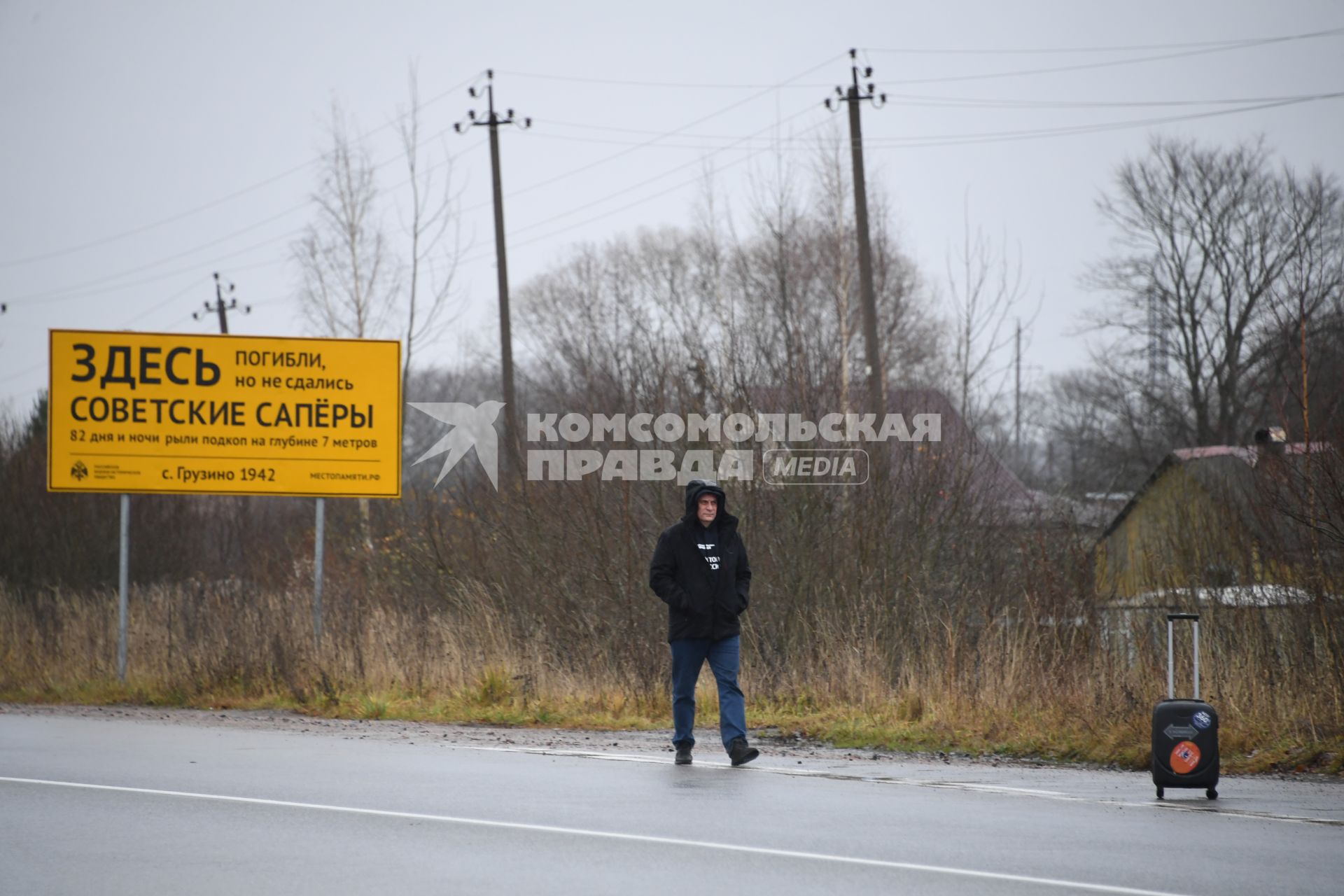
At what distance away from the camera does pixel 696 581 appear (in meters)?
11.2

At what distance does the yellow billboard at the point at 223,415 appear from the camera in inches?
766

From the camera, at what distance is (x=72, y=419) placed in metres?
19.5

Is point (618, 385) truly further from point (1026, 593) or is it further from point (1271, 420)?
point (1271, 420)

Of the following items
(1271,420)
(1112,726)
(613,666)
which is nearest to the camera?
(1112,726)

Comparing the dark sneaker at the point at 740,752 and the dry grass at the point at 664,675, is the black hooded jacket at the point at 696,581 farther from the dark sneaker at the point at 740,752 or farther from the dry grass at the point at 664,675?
the dry grass at the point at 664,675

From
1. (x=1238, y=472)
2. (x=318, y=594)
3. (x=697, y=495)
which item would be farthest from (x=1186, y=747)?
(x=318, y=594)

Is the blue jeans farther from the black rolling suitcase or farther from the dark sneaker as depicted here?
the black rolling suitcase

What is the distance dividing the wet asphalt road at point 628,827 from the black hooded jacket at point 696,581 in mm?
1068

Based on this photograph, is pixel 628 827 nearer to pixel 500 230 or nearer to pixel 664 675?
pixel 664 675

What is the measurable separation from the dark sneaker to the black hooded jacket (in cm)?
82

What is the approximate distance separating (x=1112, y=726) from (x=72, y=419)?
550 inches

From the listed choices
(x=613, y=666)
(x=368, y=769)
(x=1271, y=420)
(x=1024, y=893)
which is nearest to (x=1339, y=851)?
(x=1024, y=893)

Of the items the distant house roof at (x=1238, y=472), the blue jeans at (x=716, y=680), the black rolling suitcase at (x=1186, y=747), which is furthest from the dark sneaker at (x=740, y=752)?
the distant house roof at (x=1238, y=472)

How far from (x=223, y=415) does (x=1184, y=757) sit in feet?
46.1
